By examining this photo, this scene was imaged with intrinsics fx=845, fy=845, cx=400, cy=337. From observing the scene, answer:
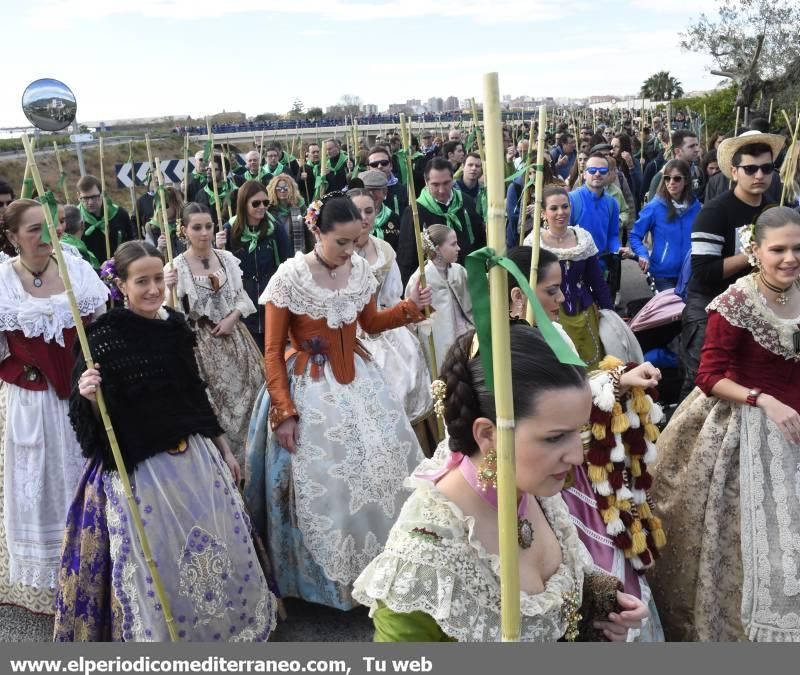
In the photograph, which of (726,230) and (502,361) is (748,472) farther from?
(502,361)

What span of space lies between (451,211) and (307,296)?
3.20 m

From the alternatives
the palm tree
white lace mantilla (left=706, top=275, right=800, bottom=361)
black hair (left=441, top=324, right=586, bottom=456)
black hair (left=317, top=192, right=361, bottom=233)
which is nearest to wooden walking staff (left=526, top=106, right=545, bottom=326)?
black hair (left=441, top=324, right=586, bottom=456)

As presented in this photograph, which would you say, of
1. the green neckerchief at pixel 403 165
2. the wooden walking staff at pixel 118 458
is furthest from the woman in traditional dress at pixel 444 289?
the wooden walking staff at pixel 118 458

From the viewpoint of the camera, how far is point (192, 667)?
208 cm

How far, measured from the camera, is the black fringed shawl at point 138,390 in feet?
10.3

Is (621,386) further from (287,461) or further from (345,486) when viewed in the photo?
(287,461)

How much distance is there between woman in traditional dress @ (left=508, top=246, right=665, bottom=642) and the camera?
2.94m

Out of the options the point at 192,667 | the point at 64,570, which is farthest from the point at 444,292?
the point at 192,667

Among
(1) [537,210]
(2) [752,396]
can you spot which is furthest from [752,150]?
(1) [537,210]

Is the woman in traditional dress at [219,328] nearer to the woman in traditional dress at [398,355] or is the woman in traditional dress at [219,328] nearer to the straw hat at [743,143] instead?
the woman in traditional dress at [398,355]

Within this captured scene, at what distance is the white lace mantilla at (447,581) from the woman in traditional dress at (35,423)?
2545 millimetres

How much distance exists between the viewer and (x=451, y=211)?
6.79 m

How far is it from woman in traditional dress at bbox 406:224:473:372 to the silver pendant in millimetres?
3277

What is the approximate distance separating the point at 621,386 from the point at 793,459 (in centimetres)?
77
